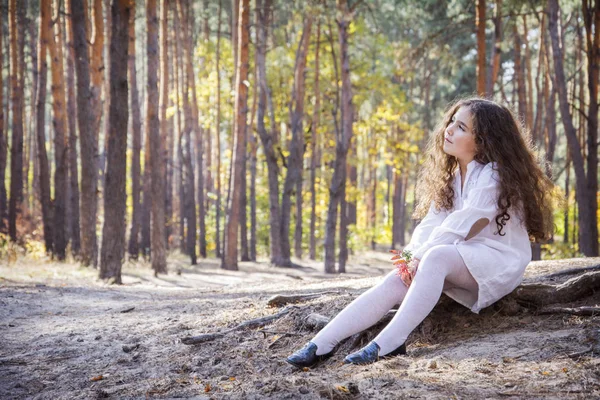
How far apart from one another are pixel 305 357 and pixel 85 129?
1049cm

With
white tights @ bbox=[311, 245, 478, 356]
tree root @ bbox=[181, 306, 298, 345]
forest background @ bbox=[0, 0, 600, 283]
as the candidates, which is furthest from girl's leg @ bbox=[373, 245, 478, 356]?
forest background @ bbox=[0, 0, 600, 283]

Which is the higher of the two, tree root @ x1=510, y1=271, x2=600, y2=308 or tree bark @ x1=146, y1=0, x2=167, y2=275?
tree bark @ x1=146, y1=0, x2=167, y2=275

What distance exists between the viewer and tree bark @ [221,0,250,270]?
49.0 feet

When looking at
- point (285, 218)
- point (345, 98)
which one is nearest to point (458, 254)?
point (345, 98)

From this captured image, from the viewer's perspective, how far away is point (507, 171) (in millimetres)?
3807

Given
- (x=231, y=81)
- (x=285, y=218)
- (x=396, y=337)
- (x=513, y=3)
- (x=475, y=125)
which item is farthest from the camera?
(x=231, y=81)

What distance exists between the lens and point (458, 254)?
3.62 m

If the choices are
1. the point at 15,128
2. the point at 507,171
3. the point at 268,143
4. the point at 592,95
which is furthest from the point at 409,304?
the point at 15,128

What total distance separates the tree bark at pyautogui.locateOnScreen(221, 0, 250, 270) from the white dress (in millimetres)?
11605

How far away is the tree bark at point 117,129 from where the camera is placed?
988 centimetres

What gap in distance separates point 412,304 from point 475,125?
4.27 ft

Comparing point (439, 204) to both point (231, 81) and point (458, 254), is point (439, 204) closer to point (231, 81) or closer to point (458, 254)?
point (458, 254)

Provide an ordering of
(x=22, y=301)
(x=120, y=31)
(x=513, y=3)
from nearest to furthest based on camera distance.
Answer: (x=22, y=301)
(x=120, y=31)
(x=513, y=3)

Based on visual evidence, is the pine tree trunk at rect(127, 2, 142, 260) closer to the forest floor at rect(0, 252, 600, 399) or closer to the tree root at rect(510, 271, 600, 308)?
the forest floor at rect(0, 252, 600, 399)
